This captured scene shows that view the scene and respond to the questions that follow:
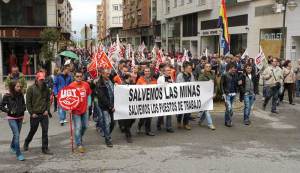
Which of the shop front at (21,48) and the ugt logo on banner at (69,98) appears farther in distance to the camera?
the shop front at (21,48)

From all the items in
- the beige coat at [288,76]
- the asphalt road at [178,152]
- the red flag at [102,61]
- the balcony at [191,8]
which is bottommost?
the asphalt road at [178,152]

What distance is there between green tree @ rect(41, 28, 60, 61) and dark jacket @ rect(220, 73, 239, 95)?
15703mm

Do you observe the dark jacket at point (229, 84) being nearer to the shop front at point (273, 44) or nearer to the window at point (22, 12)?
the shop front at point (273, 44)

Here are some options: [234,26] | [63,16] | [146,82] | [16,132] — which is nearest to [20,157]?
[16,132]

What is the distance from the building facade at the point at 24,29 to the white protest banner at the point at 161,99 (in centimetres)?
1717

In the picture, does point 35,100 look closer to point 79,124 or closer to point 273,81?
point 79,124

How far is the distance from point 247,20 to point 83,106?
22473 millimetres

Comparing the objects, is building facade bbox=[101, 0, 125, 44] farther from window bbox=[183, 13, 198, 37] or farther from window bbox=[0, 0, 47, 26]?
window bbox=[0, 0, 47, 26]

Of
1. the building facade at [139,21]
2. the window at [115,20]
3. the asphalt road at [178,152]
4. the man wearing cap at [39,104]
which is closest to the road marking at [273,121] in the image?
the asphalt road at [178,152]

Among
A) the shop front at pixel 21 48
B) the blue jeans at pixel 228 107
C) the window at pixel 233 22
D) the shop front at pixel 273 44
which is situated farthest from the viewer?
the window at pixel 233 22

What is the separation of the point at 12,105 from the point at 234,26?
2537cm

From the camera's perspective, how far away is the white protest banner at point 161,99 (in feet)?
32.0

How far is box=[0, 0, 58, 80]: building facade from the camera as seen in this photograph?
26.3 metres

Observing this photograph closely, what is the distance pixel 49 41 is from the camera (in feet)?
82.6
